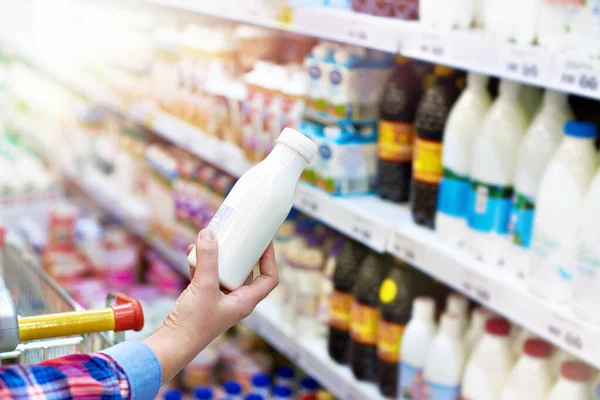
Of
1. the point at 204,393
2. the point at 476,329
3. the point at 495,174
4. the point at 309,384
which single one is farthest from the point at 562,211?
the point at 204,393

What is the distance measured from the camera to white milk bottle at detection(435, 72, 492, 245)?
1868 millimetres

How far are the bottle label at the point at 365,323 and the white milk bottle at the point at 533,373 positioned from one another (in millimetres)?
575

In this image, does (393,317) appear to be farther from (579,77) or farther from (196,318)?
(196,318)

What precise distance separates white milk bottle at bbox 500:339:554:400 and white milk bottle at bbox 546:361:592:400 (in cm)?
5

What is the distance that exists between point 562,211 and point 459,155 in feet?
1.23

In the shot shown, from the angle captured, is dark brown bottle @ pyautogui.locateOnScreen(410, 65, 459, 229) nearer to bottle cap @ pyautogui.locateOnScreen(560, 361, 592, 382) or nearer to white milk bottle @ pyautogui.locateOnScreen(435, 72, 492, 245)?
white milk bottle @ pyautogui.locateOnScreen(435, 72, 492, 245)

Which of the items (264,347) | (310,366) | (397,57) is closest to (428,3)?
(397,57)

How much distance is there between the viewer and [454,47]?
5.66 ft

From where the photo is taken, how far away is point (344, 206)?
223 centimetres

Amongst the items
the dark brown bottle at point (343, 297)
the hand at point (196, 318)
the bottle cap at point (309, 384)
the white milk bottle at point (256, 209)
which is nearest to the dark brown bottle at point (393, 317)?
the dark brown bottle at point (343, 297)

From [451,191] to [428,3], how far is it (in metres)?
0.45

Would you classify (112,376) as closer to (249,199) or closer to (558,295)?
(249,199)

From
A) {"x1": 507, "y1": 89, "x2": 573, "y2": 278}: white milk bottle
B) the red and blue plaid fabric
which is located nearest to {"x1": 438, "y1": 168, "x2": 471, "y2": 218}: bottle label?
{"x1": 507, "y1": 89, "x2": 573, "y2": 278}: white milk bottle

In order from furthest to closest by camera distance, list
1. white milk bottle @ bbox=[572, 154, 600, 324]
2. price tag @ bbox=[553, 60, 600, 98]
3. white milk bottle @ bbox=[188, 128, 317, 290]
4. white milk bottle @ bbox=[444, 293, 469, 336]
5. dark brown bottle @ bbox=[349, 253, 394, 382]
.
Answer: dark brown bottle @ bbox=[349, 253, 394, 382]
white milk bottle @ bbox=[444, 293, 469, 336]
white milk bottle @ bbox=[572, 154, 600, 324]
price tag @ bbox=[553, 60, 600, 98]
white milk bottle @ bbox=[188, 128, 317, 290]
